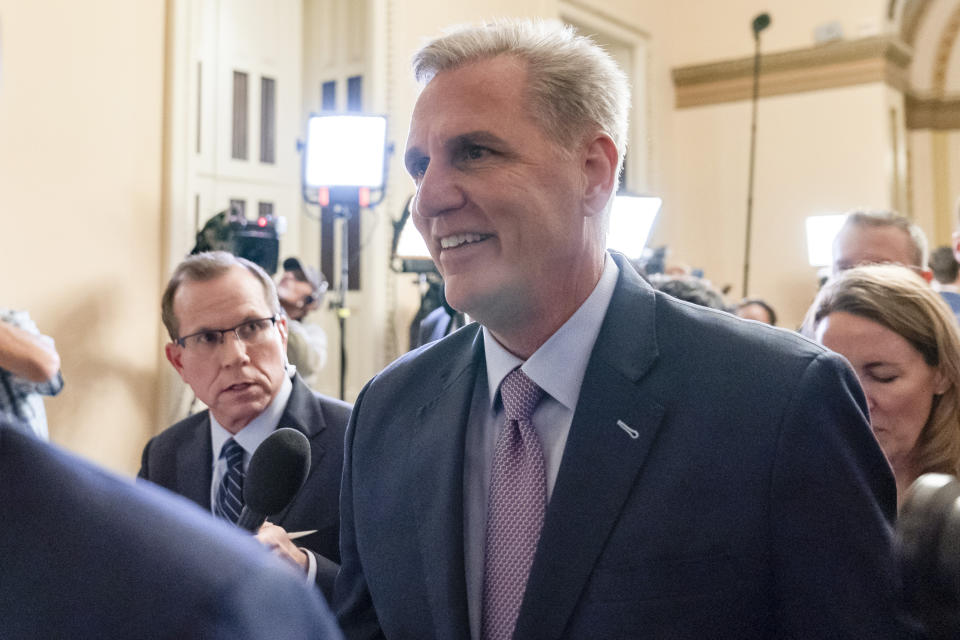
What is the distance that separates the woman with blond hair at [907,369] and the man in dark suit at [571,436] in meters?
0.56

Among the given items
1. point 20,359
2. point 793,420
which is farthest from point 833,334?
point 20,359

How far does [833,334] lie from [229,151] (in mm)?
4229

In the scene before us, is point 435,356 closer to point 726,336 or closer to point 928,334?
point 726,336

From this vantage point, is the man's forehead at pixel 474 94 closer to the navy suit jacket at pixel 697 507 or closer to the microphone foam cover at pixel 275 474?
the navy suit jacket at pixel 697 507

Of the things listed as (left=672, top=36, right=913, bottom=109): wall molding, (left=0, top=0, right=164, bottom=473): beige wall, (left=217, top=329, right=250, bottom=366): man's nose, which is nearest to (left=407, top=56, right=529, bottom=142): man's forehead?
(left=217, top=329, right=250, bottom=366): man's nose

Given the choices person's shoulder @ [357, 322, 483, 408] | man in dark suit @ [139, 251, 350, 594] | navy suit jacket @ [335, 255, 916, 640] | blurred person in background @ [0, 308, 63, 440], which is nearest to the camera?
navy suit jacket @ [335, 255, 916, 640]

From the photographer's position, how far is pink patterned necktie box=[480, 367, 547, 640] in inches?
44.3

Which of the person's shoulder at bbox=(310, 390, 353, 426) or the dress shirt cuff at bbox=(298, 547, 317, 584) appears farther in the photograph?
the person's shoulder at bbox=(310, 390, 353, 426)

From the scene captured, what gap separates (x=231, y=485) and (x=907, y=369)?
4.21 feet

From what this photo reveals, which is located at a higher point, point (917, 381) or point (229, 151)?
point (229, 151)

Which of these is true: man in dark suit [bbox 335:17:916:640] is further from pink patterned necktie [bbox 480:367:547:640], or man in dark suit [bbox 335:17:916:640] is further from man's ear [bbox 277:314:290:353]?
man's ear [bbox 277:314:290:353]

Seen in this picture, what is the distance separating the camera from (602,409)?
3.71 ft

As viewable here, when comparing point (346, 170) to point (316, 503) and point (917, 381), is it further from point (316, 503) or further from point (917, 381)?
point (917, 381)

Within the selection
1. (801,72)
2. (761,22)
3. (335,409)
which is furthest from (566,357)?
(801,72)
